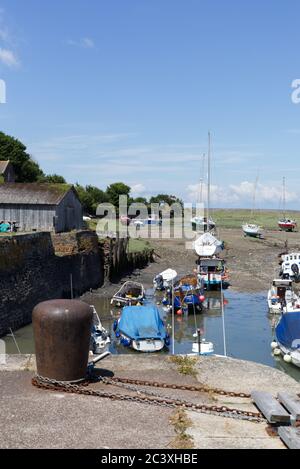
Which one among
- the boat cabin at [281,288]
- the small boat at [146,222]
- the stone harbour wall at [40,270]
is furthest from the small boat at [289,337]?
the small boat at [146,222]

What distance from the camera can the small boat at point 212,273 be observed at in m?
43.5

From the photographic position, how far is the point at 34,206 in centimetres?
3853

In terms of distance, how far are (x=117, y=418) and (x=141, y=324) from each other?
16.1 m

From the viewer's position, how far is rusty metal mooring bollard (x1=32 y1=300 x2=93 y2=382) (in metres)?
9.93

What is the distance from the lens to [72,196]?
41.8 m

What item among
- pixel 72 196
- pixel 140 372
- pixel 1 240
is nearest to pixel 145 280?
pixel 72 196

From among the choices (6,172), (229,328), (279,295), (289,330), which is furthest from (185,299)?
(6,172)

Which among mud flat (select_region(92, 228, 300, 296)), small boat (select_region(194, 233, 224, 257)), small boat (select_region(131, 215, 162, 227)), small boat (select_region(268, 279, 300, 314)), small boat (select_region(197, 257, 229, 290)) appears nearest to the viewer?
small boat (select_region(268, 279, 300, 314))

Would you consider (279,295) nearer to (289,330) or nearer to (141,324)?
(289,330)

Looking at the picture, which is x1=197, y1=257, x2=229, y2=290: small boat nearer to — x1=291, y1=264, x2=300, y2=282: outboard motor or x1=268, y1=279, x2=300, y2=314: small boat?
x1=291, y1=264, x2=300, y2=282: outboard motor

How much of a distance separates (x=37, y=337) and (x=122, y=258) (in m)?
38.8

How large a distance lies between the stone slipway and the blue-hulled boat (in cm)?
1116

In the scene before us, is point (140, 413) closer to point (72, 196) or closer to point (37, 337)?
point (37, 337)

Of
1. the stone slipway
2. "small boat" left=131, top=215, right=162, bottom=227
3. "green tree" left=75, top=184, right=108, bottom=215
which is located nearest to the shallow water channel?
the stone slipway
